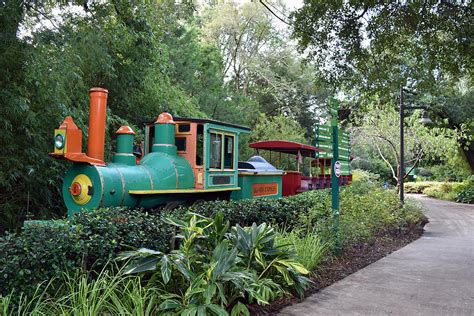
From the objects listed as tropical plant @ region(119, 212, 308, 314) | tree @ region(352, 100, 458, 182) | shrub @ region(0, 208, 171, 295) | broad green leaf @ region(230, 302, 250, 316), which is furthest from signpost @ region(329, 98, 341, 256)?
tree @ region(352, 100, 458, 182)

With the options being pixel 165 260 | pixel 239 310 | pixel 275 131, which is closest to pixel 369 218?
pixel 239 310

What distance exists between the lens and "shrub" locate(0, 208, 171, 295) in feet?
12.0

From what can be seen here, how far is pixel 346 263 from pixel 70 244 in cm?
460

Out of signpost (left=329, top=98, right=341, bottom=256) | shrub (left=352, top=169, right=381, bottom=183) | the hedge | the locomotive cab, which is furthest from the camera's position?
shrub (left=352, top=169, right=381, bottom=183)

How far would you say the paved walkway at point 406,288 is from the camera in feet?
15.9

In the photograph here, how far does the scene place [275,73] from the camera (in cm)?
3216

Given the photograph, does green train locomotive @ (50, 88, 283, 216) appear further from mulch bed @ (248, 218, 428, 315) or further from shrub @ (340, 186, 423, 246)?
mulch bed @ (248, 218, 428, 315)

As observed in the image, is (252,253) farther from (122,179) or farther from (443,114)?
(443,114)

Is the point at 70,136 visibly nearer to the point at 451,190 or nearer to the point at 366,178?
the point at 366,178

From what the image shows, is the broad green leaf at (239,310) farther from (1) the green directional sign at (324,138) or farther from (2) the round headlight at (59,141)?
(2) the round headlight at (59,141)

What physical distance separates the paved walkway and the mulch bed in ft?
0.38

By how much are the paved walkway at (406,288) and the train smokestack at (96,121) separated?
183 inches

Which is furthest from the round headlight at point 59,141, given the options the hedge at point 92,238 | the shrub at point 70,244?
the shrub at point 70,244

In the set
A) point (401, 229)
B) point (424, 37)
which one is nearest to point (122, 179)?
point (424, 37)
